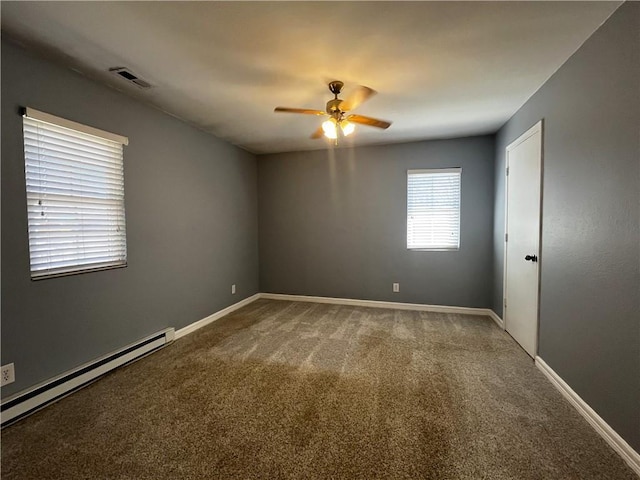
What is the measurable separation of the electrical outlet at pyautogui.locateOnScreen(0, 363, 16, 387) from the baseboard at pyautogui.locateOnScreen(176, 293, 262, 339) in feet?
4.77

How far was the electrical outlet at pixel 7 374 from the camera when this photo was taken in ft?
6.14

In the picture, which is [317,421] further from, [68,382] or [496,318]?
[496,318]

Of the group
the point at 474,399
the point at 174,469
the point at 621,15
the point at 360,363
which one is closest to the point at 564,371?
the point at 474,399

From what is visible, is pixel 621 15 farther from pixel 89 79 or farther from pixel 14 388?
pixel 14 388

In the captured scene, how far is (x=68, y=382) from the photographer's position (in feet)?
7.23

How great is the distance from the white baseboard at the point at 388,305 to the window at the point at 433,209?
87cm

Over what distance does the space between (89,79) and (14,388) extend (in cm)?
235

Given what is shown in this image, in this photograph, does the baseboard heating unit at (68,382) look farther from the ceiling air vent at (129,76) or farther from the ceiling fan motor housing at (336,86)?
the ceiling fan motor housing at (336,86)

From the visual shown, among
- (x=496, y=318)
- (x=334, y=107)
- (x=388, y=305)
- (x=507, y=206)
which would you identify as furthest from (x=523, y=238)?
(x=334, y=107)

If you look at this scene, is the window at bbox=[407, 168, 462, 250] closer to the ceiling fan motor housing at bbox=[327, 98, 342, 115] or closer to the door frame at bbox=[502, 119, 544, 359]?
the door frame at bbox=[502, 119, 544, 359]

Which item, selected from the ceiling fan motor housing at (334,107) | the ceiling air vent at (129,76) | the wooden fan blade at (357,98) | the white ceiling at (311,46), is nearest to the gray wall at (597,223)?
the white ceiling at (311,46)

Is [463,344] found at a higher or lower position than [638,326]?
lower

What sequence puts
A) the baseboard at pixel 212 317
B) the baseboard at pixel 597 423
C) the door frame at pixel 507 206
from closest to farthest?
1. the baseboard at pixel 597 423
2. the door frame at pixel 507 206
3. the baseboard at pixel 212 317

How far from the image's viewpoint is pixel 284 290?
502 centimetres
